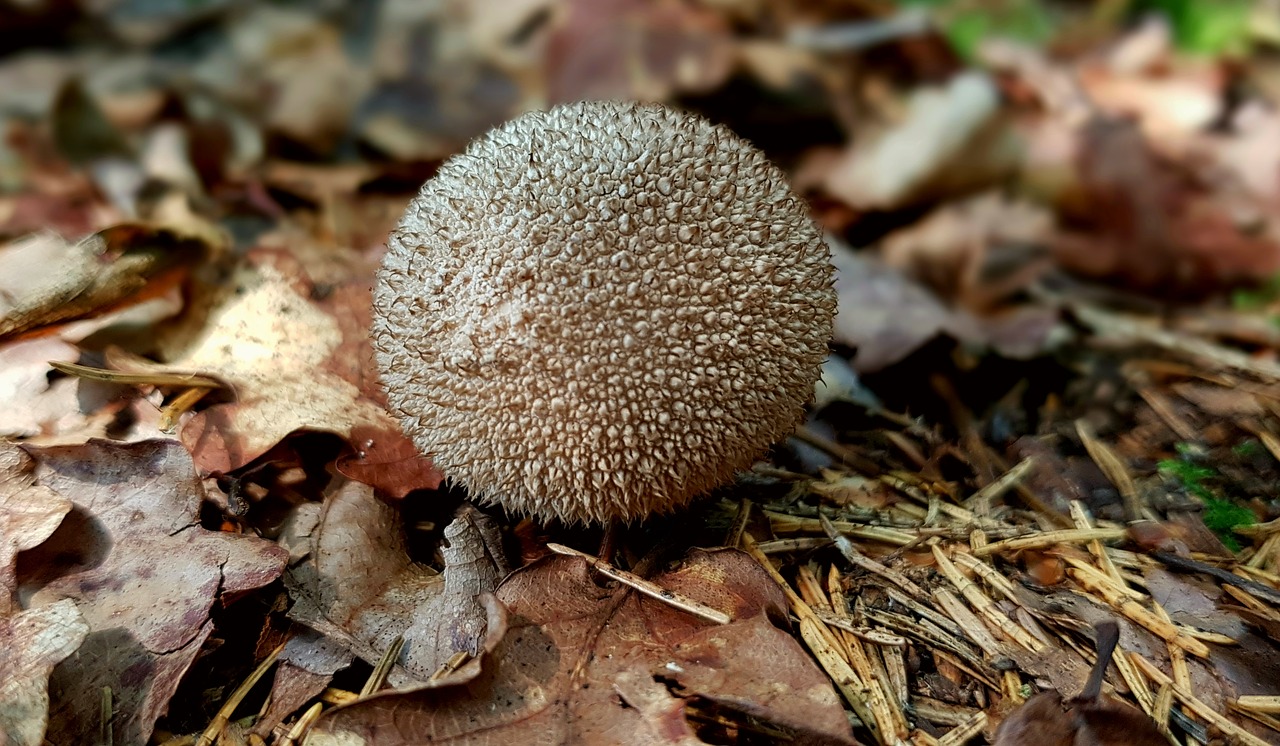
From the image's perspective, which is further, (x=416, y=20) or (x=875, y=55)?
(x=416, y=20)

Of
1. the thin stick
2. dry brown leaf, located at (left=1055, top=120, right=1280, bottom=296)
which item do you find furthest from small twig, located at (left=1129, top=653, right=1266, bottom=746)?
dry brown leaf, located at (left=1055, top=120, right=1280, bottom=296)

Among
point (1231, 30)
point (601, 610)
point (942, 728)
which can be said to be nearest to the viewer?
point (942, 728)

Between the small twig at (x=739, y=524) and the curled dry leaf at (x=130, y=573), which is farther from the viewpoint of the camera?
the small twig at (x=739, y=524)

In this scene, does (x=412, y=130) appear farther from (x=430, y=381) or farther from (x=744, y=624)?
(x=744, y=624)

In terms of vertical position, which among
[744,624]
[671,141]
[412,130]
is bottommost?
[412,130]

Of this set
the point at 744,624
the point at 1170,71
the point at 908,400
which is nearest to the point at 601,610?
the point at 744,624

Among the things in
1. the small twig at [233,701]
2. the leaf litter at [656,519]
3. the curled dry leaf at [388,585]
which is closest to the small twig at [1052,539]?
the leaf litter at [656,519]

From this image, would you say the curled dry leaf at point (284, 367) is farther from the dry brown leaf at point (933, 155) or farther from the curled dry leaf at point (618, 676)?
the dry brown leaf at point (933, 155)
